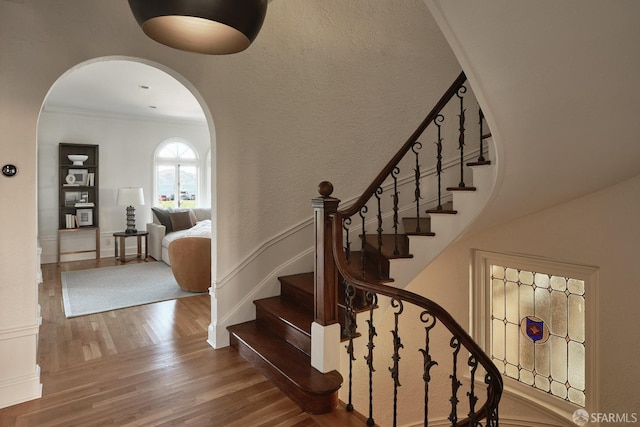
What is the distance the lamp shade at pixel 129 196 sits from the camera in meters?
6.91

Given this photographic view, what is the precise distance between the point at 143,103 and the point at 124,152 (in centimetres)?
155

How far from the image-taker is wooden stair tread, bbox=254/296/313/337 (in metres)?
2.83

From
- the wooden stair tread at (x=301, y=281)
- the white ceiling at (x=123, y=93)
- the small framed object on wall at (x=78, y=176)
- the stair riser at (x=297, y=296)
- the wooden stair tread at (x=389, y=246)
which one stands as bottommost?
the stair riser at (x=297, y=296)

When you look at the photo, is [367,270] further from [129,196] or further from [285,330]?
[129,196]

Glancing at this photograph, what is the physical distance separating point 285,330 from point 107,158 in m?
6.32

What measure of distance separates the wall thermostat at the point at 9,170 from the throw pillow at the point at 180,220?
4981 millimetres

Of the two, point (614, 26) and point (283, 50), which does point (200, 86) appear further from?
point (614, 26)

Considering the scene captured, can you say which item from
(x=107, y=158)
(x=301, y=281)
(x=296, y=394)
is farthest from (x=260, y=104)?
(x=107, y=158)

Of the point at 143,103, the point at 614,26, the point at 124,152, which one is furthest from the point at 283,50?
the point at 124,152

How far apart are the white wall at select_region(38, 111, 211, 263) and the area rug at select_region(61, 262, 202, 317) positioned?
1.34 m

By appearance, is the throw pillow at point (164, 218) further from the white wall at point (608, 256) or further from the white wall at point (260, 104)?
the white wall at point (608, 256)

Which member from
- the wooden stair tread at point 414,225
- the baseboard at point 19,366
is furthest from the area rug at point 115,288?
the wooden stair tread at point 414,225

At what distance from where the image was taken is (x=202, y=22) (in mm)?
1611

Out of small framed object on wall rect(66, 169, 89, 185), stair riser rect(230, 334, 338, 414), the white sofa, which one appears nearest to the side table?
the white sofa
